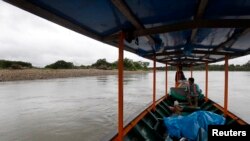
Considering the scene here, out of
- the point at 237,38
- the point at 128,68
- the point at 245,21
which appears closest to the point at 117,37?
the point at 245,21

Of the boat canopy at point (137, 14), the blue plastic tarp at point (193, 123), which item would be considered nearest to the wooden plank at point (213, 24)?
the boat canopy at point (137, 14)

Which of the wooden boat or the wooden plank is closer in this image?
the wooden boat

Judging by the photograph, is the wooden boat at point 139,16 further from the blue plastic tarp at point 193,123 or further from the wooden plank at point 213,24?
the blue plastic tarp at point 193,123

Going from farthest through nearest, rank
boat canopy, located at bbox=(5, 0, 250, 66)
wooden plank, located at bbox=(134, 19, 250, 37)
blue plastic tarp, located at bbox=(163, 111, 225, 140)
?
blue plastic tarp, located at bbox=(163, 111, 225, 140) < wooden plank, located at bbox=(134, 19, 250, 37) < boat canopy, located at bbox=(5, 0, 250, 66)

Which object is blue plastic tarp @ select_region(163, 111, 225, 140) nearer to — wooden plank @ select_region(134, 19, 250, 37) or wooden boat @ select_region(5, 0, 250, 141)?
wooden boat @ select_region(5, 0, 250, 141)

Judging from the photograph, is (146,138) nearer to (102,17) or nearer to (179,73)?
(102,17)

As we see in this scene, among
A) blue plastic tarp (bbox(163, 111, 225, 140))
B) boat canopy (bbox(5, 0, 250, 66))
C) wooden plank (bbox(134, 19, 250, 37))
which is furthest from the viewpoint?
blue plastic tarp (bbox(163, 111, 225, 140))

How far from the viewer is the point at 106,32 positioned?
3258 mm

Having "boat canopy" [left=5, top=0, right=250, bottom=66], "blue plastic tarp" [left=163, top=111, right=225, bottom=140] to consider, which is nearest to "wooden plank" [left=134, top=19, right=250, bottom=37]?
"boat canopy" [left=5, top=0, right=250, bottom=66]

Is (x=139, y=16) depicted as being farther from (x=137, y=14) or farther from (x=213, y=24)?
(x=213, y=24)

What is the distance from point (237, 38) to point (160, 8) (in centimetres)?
192

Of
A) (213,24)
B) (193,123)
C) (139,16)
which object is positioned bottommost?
(193,123)

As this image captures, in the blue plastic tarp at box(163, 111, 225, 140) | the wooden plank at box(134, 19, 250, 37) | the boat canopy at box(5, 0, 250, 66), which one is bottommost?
the blue plastic tarp at box(163, 111, 225, 140)

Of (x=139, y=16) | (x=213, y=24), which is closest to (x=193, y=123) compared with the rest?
(x=213, y=24)
